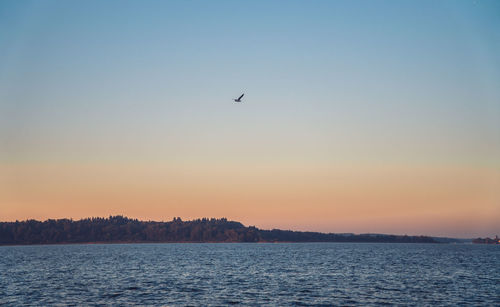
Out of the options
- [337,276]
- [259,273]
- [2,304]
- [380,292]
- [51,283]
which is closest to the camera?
[2,304]

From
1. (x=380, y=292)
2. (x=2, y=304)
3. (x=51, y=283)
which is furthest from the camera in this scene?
(x=51, y=283)

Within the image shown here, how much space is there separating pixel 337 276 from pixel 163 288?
113 feet

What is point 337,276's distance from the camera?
82562mm

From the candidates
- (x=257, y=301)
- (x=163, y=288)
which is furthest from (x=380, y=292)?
(x=163, y=288)

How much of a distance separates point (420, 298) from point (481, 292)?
45.6 feet

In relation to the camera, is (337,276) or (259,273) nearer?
(337,276)

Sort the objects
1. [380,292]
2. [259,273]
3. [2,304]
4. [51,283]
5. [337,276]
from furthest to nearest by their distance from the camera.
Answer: [259,273] < [337,276] < [51,283] < [380,292] < [2,304]

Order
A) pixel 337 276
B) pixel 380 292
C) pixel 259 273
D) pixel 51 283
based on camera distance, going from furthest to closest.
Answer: pixel 259 273 < pixel 337 276 < pixel 51 283 < pixel 380 292

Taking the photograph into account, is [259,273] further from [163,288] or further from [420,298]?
[420,298]

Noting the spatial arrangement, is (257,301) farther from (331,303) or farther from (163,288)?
(163,288)

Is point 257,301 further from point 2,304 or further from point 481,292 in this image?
point 481,292

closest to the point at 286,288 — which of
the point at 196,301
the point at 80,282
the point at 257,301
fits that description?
the point at 257,301

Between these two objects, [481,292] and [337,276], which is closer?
[481,292]

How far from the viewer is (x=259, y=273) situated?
3509 inches
